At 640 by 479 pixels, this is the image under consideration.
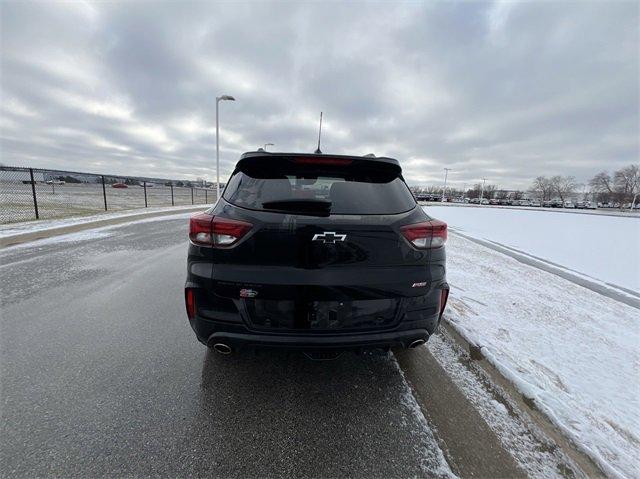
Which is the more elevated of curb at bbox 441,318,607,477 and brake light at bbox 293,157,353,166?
brake light at bbox 293,157,353,166

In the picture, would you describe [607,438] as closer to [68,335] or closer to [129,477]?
[129,477]

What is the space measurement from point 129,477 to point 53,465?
1.55 feet

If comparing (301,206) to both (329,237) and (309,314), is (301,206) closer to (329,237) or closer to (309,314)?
(329,237)

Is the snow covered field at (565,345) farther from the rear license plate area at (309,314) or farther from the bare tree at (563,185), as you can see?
the bare tree at (563,185)

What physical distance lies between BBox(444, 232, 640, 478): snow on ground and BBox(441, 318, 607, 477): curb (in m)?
0.04

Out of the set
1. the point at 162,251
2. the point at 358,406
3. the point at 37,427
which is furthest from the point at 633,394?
the point at 162,251

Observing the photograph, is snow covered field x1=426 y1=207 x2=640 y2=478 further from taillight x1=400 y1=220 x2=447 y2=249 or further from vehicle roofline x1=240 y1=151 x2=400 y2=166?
vehicle roofline x1=240 y1=151 x2=400 y2=166

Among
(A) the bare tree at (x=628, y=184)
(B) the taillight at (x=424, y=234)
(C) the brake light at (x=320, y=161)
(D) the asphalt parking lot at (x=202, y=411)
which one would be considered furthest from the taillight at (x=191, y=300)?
(A) the bare tree at (x=628, y=184)

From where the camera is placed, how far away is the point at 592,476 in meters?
1.77

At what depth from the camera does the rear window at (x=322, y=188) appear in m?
2.25

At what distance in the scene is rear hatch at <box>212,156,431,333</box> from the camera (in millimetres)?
2080

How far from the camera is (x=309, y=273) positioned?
2.09 meters

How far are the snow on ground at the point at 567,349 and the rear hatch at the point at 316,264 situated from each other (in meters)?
1.39

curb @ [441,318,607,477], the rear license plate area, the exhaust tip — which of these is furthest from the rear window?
curb @ [441,318,607,477]
